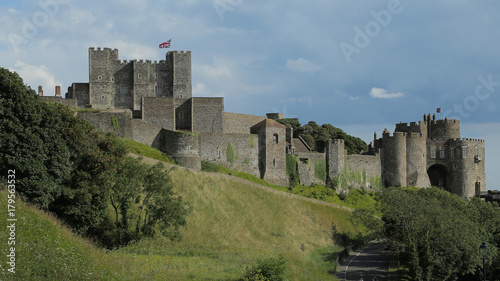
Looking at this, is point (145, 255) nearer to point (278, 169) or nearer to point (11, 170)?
point (11, 170)

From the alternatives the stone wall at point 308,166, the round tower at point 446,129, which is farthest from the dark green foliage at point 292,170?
the round tower at point 446,129

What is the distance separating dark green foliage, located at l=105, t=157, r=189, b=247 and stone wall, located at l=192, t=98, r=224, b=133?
23.7 meters

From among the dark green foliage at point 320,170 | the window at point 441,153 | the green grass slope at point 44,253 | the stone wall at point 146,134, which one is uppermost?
the stone wall at point 146,134

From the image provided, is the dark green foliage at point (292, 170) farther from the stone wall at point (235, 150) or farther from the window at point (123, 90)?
the window at point (123, 90)

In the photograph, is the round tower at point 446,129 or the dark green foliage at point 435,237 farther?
the round tower at point 446,129

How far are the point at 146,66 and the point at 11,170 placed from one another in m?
39.2

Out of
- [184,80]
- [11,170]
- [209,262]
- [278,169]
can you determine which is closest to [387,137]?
[278,169]

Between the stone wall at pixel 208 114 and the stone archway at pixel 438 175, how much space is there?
2995cm

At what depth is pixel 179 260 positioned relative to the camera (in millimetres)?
25312

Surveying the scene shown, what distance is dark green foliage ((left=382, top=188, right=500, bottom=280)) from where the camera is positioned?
35.4 meters

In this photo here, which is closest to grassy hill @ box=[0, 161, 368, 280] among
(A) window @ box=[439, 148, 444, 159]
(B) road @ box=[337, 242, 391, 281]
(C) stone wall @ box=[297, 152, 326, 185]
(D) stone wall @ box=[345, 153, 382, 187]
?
(B) road @ box=[337, 242, 391, 281]

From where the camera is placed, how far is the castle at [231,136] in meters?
48.9

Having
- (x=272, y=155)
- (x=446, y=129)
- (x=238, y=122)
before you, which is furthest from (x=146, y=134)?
(x=446, y=129)

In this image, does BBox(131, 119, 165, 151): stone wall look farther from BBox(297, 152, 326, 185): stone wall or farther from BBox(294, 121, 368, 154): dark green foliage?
BBox(294, 121, 368, 154): dark green foliage
